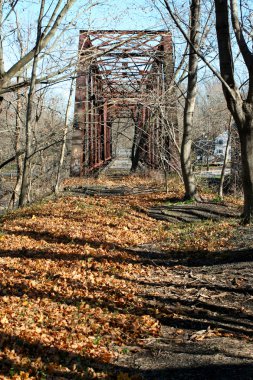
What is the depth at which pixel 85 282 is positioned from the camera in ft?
22.2

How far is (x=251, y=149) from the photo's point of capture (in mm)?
9312

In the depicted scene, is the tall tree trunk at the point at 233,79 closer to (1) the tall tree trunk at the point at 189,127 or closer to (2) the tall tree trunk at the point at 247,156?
(2) the tall tree trunk at the point at 247,156

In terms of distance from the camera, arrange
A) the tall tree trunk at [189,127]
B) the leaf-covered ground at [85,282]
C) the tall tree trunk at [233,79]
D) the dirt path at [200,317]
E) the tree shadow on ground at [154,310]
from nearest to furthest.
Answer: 1. the tree shadow on ground at [154,310]
2. the dirt path at [200,317]
3. the leaf-covered ground at [85,282]
4. the tall tree trunk at [233,79]
5. the tall tree trunk at [189,127]

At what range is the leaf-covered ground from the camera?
441 cm

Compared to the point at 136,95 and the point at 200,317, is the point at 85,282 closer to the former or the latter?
the point at 200,317

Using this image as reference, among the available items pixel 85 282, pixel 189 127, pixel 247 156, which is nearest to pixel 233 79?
pixel 247 156

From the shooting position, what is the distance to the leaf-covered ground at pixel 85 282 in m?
4.41

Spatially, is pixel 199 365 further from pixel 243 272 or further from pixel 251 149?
pixel 251 149

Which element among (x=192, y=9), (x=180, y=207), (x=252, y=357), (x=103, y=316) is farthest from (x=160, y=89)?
(x=252, y=357)

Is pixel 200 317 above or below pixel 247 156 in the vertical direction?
below

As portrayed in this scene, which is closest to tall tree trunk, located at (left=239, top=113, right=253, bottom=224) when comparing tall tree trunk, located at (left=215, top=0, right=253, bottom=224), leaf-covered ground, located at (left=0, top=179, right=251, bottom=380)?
tall tree trunk, located at (left=215, top=0, right=253, bottom=224)

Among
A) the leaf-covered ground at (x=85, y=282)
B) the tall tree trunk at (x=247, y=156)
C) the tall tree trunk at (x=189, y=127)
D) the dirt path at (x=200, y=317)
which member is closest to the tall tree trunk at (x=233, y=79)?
the tall tree trunk at (x=247, y=156)

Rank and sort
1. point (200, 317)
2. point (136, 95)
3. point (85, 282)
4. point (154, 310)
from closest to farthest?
point (200, 317) → point (154, 310) → point (85, 282) → point (136, 95)

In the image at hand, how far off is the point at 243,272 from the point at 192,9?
26.3ft
